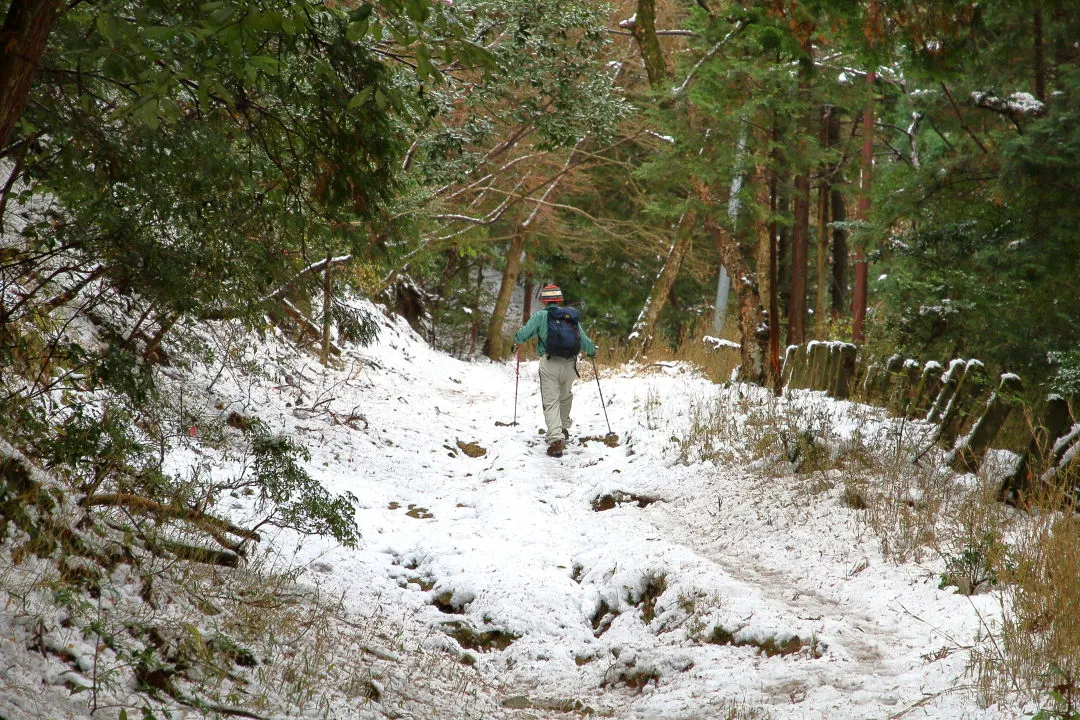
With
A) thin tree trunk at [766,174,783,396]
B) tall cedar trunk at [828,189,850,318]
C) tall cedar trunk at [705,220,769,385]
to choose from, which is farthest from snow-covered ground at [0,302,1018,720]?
tall cedar trunk at [828,189,850,318]

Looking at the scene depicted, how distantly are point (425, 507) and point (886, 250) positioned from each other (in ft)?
22.9

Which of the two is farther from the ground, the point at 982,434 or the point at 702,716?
the point at 982,434

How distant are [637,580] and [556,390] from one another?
203 inches

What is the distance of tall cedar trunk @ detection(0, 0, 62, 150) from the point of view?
2.96 metres

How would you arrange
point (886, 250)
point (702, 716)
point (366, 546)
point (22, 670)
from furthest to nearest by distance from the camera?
1. point (886, 250)
2. point (366, 546)
3. point (702, 716)
4. point (22, 670)

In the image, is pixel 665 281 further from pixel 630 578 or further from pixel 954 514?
pixel 630 578

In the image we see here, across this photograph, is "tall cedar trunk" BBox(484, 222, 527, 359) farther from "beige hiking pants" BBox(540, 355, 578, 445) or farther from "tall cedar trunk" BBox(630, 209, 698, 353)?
"beige hiking pants" BBox(540, 355, 578, 445)

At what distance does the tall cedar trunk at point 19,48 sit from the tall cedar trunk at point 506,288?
19034 mm

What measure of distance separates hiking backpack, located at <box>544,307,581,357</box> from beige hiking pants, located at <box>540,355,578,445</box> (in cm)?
13

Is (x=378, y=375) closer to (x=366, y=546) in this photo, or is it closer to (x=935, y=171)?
(x=366, y=546)

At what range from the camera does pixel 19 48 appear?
9.71 ft

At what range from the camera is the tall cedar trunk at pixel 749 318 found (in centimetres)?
1273

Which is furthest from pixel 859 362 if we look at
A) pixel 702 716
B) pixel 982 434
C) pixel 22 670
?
pixel 22 670

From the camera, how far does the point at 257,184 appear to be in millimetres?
4379
